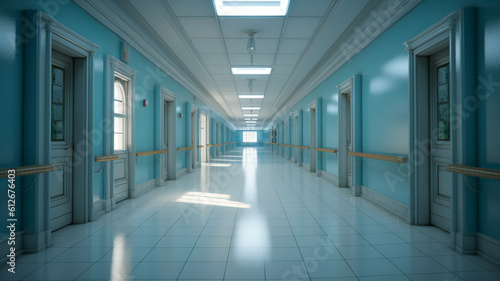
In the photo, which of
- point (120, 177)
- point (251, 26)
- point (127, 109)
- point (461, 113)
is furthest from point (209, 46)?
point (461, 113)

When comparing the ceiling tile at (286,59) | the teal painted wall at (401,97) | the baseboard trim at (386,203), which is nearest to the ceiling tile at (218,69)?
the ceiling tile at (286,59)

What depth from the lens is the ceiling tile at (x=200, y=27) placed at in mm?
4957

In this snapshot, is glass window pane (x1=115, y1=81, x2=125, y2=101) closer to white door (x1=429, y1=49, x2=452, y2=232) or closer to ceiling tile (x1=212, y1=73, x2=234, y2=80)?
ceiling tile (x1=212, y1=73, x2=234, y2=80)

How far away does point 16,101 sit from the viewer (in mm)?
2838

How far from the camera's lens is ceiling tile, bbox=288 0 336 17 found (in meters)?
4.36

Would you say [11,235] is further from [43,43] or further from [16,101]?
[43,43]

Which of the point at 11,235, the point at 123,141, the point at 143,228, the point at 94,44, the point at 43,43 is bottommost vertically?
the point at 143,228

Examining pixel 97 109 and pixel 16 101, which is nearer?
pixel 16 101

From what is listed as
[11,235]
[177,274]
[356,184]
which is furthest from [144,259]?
[356,184]

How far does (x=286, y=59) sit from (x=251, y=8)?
2.76 meters

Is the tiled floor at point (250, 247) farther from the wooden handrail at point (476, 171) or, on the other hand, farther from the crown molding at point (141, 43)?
the crown molding at point (141, 43)

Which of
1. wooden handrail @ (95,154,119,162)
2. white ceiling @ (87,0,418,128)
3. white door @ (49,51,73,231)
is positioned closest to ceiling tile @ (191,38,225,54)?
white ceiling @ (87,0,418,128)

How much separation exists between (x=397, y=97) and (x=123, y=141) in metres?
4.92

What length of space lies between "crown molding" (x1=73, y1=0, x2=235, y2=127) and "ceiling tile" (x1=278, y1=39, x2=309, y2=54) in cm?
264
